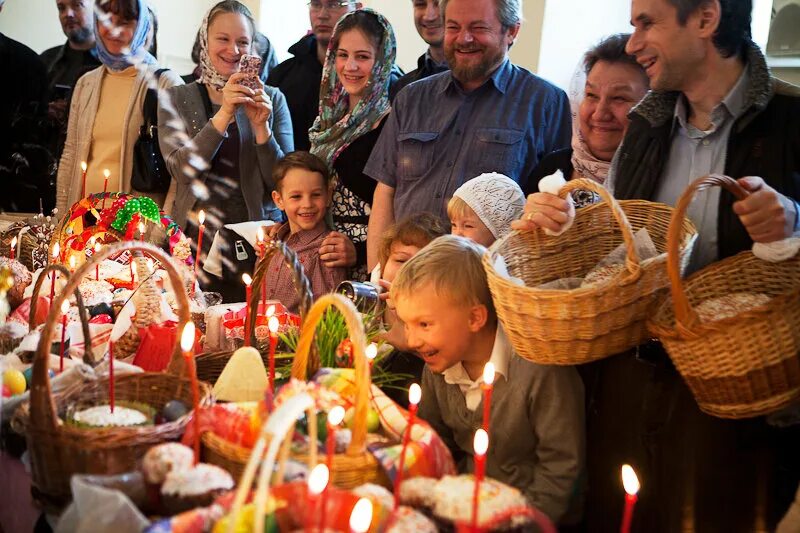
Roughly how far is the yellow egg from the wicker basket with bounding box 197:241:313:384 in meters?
0.42

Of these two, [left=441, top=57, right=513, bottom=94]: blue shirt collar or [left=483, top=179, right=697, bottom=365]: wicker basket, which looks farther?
[left=441, top=57, right=513, bottom=94]: blue shirt collar

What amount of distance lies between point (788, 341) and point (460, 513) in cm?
79

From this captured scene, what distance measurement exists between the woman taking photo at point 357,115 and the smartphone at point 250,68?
330 millimetres

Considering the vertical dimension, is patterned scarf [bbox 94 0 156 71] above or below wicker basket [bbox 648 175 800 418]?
above

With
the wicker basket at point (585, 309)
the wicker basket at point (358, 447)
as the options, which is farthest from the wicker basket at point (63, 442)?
the wicker basket at point (585, 309)

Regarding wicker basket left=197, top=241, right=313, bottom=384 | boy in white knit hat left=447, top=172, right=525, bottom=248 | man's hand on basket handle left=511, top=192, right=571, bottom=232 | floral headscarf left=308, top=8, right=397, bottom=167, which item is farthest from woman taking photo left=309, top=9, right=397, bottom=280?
man's hand on basket handle left=511, top=192, right=571, bottom=232

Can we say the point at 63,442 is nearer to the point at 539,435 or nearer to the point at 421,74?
the point at 539,435

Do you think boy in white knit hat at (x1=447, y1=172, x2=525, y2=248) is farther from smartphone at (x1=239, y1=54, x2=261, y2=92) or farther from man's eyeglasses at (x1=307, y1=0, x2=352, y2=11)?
man's eyeglasses at (x1=307, y1=0, x2=352, y2=11)

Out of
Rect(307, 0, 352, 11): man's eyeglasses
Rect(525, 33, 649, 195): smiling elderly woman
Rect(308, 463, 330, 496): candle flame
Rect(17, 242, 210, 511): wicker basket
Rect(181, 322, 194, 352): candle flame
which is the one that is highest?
Rect(307, 0, 352, 11): man's eyeglasses

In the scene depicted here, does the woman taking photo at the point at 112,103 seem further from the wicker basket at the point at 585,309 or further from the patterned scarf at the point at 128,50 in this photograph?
the wicker basket at the point at 585,309

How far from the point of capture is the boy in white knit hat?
2.67 meters

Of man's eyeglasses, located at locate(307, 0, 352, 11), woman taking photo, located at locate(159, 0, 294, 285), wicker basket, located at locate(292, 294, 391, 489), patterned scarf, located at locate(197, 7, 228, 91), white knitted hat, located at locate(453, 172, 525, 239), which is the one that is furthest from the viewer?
man's eyeglasses, located at locate(307, 0, 352, 11)

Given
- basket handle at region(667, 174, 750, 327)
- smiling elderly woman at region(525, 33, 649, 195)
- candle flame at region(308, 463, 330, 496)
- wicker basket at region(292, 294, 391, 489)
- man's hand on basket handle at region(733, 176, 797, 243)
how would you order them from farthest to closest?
smiling elderly woman at region(525, 33, 649, 195) < man's hand on basket handle at region(733, 176, 797, 243) < basket handle at region(667, 174, 750, 327) < wicker basket at region(292, 294, 391, 489) < candle flame at region(308, 463, 330, 496)

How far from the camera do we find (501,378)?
202 centimetres
